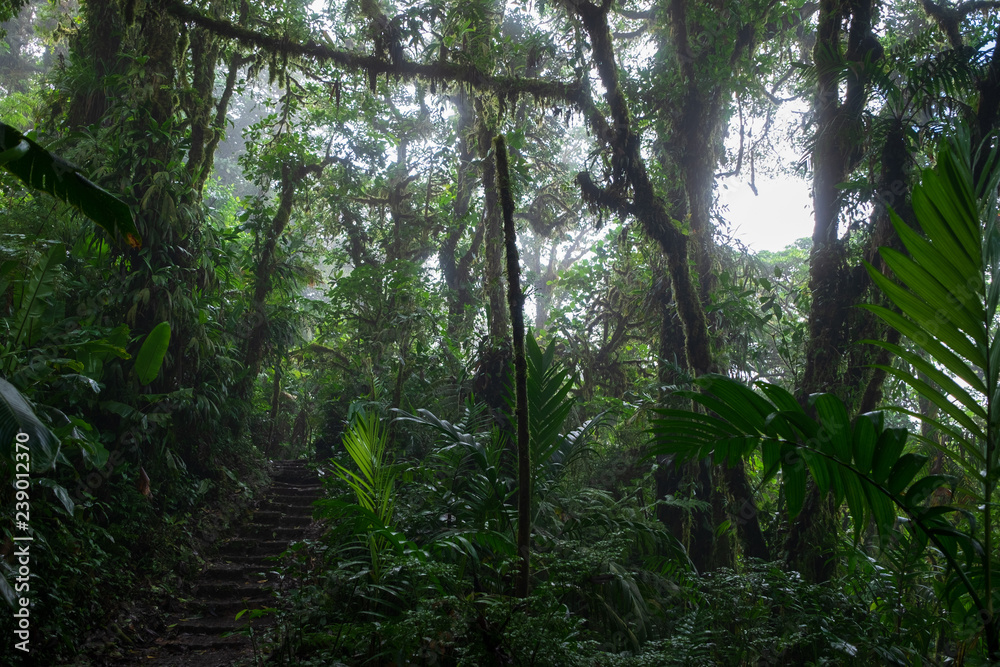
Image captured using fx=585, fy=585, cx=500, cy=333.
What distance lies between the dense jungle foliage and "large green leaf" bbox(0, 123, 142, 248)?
0.02m

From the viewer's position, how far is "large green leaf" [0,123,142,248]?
2.34m

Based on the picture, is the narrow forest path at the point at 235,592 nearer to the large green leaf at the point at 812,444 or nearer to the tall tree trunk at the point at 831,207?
the large green leaf at the point at 812,444

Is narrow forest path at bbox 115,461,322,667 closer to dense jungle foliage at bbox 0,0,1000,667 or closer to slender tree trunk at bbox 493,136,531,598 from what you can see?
dense jungle foliage at bbox 0,0,1000,667

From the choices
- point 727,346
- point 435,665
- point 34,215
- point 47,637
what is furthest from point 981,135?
point 34,215

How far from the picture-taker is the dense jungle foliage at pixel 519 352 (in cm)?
→ 213

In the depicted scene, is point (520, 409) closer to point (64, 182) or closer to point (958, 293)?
point (958, 293)

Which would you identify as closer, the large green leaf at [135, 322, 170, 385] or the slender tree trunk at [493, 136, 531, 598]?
the slender tree trunk at [493, 136, 531, 598]

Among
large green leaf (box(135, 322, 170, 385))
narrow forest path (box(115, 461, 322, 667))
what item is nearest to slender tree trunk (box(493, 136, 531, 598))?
narrow forest path (box(115, 461, 322, 667))

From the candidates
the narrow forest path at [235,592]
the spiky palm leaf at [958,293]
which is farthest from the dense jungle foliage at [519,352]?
the narrow forest path at [235,592]

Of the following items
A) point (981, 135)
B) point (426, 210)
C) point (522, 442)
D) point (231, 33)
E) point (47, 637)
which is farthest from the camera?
point (426, 210)

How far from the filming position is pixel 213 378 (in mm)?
7230

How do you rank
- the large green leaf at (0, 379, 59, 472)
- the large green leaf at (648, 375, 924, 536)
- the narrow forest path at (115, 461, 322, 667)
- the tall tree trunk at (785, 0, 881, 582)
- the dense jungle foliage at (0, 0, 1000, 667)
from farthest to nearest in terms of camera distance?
the tall tree trunk at (785, 0, 881, 582) → the narrow forest path at (115, 461, 322, 667) → the large green leaf at (0, 379, 59, 472) → the dense jungle foliage at (0, 0, 1000, 667) → the large green leaf at (648, 375, 924, 536)

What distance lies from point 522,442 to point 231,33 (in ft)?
24.0

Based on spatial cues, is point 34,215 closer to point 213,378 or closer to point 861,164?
point 213,378
